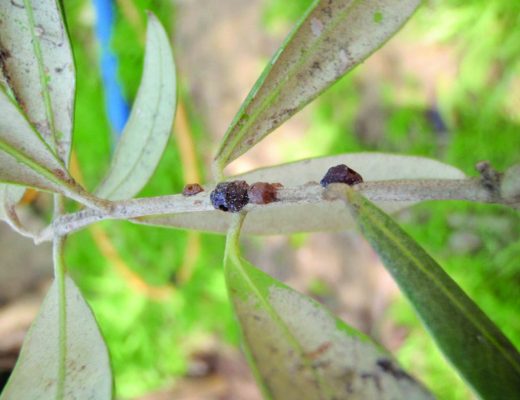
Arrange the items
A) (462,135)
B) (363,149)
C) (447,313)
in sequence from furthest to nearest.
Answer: (363,149), (462,135), (447,313)

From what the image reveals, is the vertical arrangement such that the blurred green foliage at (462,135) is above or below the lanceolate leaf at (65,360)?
above

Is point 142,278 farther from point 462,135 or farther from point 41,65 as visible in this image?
point 41,65

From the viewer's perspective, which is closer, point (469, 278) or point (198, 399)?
point (469, 278)

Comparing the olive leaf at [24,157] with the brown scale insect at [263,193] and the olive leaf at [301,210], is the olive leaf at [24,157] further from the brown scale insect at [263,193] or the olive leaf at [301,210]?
the brown scale insect at [263,193]

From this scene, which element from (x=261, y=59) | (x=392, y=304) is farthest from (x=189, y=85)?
(x=392, y=304)

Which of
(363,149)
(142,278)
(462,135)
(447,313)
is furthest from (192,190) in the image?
(142,278)

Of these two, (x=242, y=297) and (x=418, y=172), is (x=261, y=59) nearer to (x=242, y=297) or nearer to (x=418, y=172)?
(x=418, y=172)

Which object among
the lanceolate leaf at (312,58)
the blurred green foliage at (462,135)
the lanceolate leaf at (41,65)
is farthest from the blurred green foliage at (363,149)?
the lanceolate leaf at (41,65)
